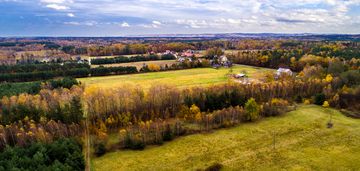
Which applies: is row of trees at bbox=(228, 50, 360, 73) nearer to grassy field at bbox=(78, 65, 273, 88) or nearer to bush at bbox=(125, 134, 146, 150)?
grassy field at bbox=(78, 65, 273, 88)

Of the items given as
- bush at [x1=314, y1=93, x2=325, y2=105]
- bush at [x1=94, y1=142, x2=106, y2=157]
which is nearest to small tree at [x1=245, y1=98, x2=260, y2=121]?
bush at [x1=314, y1=93, x2=325, y2=105]

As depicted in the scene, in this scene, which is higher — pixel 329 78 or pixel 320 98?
pixel 329 78

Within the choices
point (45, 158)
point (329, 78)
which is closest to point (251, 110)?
point (329, 78)

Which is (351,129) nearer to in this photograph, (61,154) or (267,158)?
(267,158)

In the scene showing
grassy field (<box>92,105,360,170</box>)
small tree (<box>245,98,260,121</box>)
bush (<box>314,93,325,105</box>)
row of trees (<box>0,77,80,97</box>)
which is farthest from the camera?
bush (<box>314,93,325,105</box>)

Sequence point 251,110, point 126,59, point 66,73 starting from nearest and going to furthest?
point 251,110
point 66,73
point 126,59

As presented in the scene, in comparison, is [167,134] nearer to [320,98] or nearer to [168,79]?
[320,98]

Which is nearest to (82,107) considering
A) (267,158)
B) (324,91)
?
(267,158)

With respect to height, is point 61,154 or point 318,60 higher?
point 318,60
